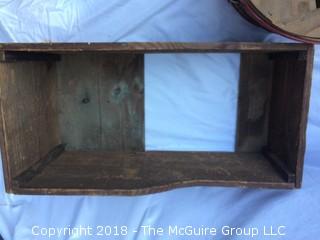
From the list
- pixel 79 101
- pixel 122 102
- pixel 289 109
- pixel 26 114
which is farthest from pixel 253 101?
pixel 26 114

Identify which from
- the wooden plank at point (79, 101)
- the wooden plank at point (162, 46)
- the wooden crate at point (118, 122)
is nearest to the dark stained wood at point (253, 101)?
the wooden crate at point (118, 122)

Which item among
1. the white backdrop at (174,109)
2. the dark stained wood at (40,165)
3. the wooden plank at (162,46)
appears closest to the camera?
the wooden plank at (162,46)

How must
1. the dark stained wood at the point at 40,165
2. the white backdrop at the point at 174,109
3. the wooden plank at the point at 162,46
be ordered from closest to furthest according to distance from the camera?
the wooden plank at the point at 162,46, the dark stained wood at the point at 40,165, the white backdrop at the point at 174,109

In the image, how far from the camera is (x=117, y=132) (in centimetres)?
85

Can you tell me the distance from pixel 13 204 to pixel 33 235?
118 millimetres

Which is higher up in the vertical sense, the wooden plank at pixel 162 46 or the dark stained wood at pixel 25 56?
the wooden plank at pixel 162 46

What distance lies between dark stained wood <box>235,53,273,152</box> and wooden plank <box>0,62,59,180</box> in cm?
53

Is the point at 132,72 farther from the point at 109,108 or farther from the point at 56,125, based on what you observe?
the point at 56,125

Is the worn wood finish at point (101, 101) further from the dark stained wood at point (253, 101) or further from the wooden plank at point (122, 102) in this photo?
the dark stained wood at point (253, 101)

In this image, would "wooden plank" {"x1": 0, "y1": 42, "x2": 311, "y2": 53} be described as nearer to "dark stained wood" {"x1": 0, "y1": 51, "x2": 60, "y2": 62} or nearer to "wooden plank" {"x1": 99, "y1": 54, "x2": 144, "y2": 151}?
"dark stained wood" {"x1": 0, "y1": 51, "x2": 60, "y2": 62}

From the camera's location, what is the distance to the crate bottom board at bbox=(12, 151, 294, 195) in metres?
0.62

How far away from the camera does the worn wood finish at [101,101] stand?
81 cm

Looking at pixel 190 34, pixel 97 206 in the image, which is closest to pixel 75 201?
pixel 97 206

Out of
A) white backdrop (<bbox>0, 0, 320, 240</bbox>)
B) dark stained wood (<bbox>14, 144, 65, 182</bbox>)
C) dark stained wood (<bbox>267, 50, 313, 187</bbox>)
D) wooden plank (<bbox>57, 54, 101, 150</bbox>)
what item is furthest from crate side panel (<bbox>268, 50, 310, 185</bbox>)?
dark stained wood (<bbox>14, 144, 65, 182</bbox>)
